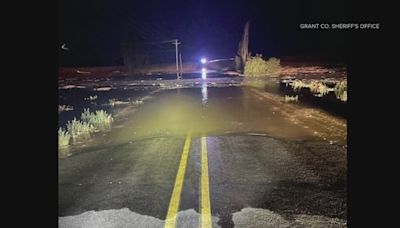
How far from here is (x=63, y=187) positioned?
756 centimetres

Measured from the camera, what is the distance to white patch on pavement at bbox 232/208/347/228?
5471mm

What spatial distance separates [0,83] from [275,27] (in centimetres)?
10373

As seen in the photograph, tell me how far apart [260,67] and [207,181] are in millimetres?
37042

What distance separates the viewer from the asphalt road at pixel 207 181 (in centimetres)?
586

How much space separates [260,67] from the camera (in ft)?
143

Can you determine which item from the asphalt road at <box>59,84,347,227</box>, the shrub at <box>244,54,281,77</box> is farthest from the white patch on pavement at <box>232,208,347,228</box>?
the shrub at <box>244,54,281,77</box>

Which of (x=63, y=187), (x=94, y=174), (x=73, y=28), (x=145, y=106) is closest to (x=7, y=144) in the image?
(x=63, y=187)

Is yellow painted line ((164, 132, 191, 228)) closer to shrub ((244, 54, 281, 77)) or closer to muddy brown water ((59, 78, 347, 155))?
muddy brown water ((59, 78, 347, 155))

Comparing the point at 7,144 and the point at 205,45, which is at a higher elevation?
the point at 205,45

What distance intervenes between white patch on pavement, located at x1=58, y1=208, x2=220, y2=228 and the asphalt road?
0.05 feet

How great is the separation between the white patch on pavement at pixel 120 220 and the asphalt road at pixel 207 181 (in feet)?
0.05

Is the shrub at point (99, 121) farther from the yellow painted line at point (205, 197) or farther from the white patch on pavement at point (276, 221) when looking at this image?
the white patch on pavement at point (276, 221)

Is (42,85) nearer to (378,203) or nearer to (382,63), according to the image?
(378,203)

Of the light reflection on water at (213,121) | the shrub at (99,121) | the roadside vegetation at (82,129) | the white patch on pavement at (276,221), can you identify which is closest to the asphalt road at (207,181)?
the white patch on pavement at (276,221)
